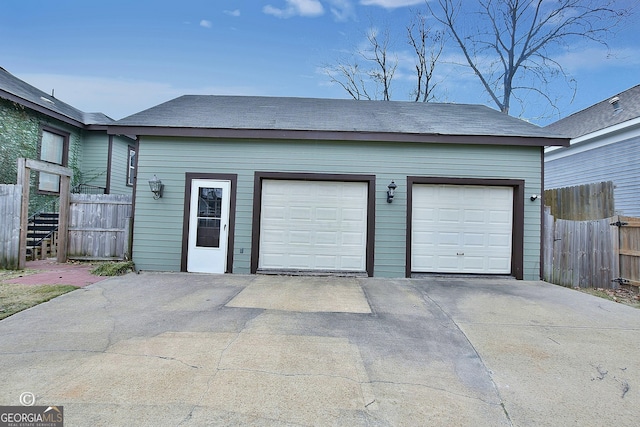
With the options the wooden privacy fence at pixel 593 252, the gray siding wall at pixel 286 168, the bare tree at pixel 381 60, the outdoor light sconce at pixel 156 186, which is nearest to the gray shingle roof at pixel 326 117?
the gray siding wall at pixel 286 168

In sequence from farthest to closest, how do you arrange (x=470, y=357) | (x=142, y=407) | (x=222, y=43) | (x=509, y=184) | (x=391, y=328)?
(x=222, y=43)
(x=509, y=184)
(x=391, y=328)
(x=470, y=357)
(x=142, y=407)

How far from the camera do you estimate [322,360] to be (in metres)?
2.78

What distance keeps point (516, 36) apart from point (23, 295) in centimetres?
2024

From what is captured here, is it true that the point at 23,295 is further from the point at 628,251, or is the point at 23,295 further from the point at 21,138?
the point at 628,251

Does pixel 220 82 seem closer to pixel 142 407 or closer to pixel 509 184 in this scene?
pixel 509 184

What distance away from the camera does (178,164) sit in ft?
21.6

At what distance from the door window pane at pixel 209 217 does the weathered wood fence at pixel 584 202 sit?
343 inches

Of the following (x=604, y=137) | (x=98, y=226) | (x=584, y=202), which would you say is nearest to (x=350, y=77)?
(x=604, y=137)

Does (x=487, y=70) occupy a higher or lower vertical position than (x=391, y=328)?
higher

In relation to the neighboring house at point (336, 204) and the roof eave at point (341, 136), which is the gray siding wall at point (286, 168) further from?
the roof eave at point (341, 136)

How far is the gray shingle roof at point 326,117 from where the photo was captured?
21.1 feet

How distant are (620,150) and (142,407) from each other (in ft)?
40.0

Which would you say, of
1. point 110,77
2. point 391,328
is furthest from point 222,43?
point 391,328

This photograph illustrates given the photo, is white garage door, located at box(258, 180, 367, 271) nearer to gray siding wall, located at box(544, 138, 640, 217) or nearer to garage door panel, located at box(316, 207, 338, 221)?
garage door panel, located at box(316, 207, 338, 221)
